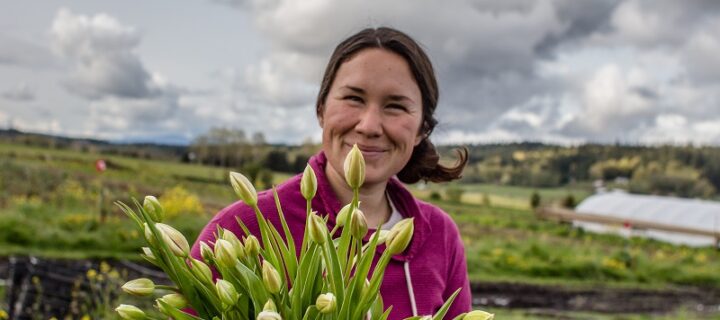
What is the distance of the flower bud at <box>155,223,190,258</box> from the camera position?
0.92m

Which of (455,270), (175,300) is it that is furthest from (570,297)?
(175,300)

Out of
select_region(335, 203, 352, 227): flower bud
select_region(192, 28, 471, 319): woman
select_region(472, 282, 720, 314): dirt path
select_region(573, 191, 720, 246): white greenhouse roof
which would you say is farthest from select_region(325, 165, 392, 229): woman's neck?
select_region(573, 191, 720, 246): white greenhouse roof

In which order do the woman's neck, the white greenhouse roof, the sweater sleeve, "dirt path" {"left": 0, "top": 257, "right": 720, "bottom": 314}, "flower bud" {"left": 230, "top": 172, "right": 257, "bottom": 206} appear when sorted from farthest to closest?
the white greenhouse roof < "dirt path" {"left": 0, "top": 257, "right": 720, "bottom": 314} < the sweater sleeve < the woman's neck < "flower bud" {"left": 230, "top": 172, "right": 257, "bottom": 206}

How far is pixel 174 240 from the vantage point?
3.05 feet

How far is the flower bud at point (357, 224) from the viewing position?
0.91 metres

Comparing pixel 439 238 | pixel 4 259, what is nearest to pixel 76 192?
→ pixel 4 259

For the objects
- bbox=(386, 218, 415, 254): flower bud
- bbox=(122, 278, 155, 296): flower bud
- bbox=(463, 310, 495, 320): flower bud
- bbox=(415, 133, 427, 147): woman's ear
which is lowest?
bbox=(463, 310, 495, 320): flower bud

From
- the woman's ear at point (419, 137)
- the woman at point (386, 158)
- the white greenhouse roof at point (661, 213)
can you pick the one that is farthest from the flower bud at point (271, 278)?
the white greenhouse roof at point (661, 213)

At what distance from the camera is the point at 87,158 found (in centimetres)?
2580

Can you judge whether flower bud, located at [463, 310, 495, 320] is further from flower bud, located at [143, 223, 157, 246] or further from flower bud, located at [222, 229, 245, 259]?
flower bud, located at [143, 223, 157, 246]

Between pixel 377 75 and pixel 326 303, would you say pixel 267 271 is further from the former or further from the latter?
pixel 377 75

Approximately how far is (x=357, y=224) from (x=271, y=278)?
0.43 feet

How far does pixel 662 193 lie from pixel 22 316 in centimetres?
5122

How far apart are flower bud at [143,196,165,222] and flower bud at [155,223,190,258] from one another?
0.07 ft
